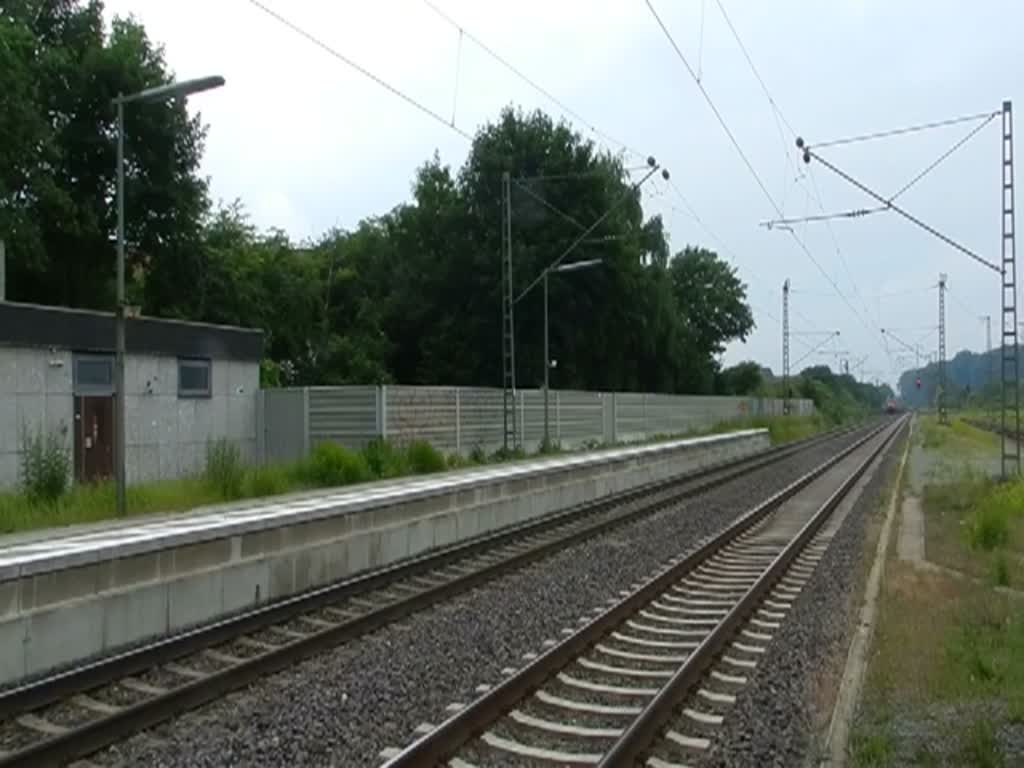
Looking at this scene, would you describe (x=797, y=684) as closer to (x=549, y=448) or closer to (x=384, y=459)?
(x=384, y=459)

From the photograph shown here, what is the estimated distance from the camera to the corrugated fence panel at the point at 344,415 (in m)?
32.4

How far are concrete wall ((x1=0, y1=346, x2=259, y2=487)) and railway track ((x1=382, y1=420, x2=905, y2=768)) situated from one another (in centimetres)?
1456

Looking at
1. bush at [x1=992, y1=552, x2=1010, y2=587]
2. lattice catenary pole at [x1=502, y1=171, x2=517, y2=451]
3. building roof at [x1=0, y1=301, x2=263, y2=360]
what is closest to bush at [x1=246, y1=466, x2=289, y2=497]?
building roof at [x1=0, y1=301, x2=263, y2=360]

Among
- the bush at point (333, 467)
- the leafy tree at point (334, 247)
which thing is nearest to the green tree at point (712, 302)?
the leafy tree at point (334, 247)

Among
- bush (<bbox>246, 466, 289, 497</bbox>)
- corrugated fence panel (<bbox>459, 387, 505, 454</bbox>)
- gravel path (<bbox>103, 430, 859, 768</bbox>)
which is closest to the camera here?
gravel path (<bbox>103, 430, 859, 768</bbox>)

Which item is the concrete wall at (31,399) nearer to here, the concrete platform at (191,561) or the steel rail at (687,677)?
the concrete platform at (191,561)

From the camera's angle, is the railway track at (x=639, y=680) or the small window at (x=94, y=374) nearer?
the railway track at (x=639, y=680)

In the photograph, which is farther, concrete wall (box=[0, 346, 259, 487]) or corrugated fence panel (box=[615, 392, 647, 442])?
corrugated fence panel (box=[615, 392, 647, 442])

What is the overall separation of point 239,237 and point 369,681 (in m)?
57.6

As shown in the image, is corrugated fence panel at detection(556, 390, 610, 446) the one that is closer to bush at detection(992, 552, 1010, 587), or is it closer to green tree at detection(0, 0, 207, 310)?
green tree at detection(0, 0, 207, 310)

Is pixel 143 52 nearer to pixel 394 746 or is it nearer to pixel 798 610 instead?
pixel 798 610

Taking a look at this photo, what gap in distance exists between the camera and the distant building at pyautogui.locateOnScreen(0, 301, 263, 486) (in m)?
24.1

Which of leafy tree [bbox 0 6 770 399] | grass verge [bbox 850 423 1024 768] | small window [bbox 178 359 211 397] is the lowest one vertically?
grass verge [bbox 850 423 1024 768]

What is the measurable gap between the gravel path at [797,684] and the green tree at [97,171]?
34.5m
